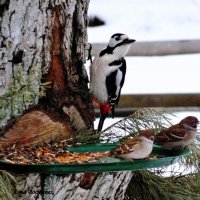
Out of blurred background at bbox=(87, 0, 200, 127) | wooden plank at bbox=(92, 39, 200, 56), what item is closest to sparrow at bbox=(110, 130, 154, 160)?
blurred background at bbox=(87, 0, 200, 127)

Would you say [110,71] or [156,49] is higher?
[110,71]

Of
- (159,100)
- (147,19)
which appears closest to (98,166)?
(159,100)

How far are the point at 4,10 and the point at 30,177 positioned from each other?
1.79 ft

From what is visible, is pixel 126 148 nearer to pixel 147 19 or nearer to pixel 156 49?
pixel 156 49

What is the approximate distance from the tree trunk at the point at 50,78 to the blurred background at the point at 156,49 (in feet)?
4.32

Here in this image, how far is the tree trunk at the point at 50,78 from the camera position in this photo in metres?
2.86

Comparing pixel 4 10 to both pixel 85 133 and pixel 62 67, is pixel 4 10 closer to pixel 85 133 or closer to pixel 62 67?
pixel 62 67

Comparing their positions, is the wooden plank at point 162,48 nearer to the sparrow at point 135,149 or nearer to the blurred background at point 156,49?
the blurred background at point 156,49

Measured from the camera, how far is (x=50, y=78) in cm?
314

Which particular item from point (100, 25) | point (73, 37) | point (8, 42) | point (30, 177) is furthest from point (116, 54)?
Answer: point (100, 25)

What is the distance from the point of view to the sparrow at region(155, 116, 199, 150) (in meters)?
3.08

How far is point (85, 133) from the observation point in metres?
3.18

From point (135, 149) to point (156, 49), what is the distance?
4810 millimetres

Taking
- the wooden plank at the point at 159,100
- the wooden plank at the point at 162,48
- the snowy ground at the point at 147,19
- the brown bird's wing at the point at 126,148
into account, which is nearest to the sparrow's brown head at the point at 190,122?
the brown bird's wing at the point at 126,148
